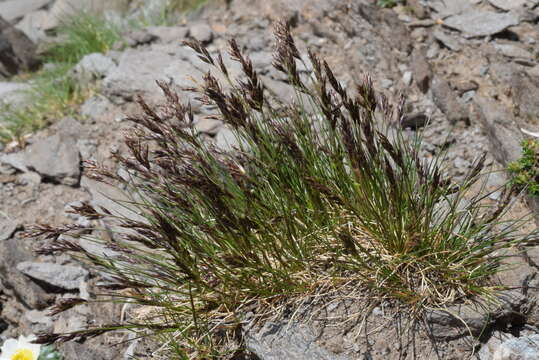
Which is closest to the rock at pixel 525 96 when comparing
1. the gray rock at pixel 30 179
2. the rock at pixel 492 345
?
the rock at pixel 492 345

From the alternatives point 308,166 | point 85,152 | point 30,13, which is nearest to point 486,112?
point 308,166

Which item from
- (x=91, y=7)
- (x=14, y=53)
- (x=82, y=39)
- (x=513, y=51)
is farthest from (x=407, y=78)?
(x=91, y=7)

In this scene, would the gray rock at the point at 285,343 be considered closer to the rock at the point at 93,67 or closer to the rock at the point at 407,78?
the rock at the point at 407,78

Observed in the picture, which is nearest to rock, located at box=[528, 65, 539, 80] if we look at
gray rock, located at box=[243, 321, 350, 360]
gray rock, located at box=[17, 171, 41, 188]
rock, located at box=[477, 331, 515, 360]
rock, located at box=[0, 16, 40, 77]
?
rock, located at box=[477, 331, 515, 360]

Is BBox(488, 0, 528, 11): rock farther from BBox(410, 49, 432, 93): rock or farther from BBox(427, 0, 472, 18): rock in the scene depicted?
BBox(410, 49, 432, 93): rock

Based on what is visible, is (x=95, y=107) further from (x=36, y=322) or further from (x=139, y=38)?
(x=36, y=322)
